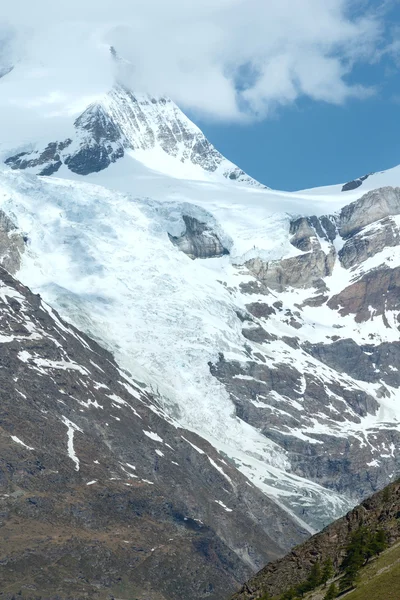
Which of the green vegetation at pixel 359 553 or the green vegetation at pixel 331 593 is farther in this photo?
the green vegetation at pixel 359 553

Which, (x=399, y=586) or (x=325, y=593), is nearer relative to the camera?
(x=399, y=586)

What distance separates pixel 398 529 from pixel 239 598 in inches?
839

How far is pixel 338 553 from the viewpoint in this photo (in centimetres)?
12169

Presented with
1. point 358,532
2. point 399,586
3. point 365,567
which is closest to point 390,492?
point 358,532

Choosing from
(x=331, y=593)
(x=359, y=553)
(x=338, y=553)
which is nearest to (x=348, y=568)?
(x=359, y=553)

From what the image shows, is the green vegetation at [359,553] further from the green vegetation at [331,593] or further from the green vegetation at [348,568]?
the green vegetation at [331,593]

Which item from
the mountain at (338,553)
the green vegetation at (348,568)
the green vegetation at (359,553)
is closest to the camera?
the green vegetation at (348,568)

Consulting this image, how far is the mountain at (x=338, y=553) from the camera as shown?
111 meters

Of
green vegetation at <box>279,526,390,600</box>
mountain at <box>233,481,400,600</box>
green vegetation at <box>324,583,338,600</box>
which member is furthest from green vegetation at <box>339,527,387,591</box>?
green vegetation at <box>324,583,338,600</box>

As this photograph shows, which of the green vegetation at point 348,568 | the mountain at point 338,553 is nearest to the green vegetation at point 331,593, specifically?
the green vegetation at point 348,568

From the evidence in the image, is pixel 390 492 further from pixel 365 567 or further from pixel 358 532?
pixel 365 567

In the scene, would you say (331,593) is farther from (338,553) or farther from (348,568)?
(338,553)

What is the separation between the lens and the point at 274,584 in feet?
415

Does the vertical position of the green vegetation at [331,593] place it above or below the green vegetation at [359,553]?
below
